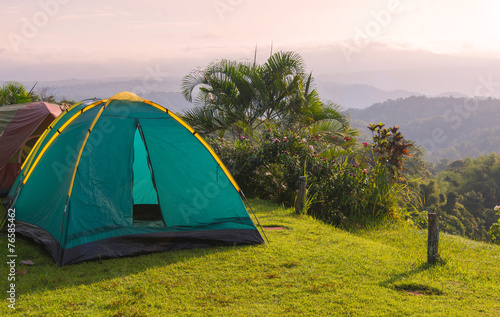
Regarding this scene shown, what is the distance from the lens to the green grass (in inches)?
156

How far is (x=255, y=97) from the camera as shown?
13867mm

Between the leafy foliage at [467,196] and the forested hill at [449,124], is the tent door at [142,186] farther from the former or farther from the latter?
the forested hill at [449,124]

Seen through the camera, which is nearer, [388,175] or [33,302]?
[33,302]

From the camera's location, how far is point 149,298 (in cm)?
411

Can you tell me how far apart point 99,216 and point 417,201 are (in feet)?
20.6

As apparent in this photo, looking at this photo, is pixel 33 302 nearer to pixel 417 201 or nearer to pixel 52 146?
pixel 52 146

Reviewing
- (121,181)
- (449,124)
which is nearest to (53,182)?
(121,181)

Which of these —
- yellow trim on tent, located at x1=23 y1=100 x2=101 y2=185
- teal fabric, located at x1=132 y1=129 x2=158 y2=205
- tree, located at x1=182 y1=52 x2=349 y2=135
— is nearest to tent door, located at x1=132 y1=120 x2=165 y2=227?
teal fabric, located at x1=132 y1=129 x2=158 y2=205

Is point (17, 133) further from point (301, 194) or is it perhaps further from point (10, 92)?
point (10, 92)

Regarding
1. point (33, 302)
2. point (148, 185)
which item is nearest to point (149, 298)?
point (33, 302)

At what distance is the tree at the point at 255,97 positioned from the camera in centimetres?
1355

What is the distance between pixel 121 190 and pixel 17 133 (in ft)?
16.8

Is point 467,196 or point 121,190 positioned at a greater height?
point 467,196

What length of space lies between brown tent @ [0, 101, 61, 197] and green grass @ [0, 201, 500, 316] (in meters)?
3.82
